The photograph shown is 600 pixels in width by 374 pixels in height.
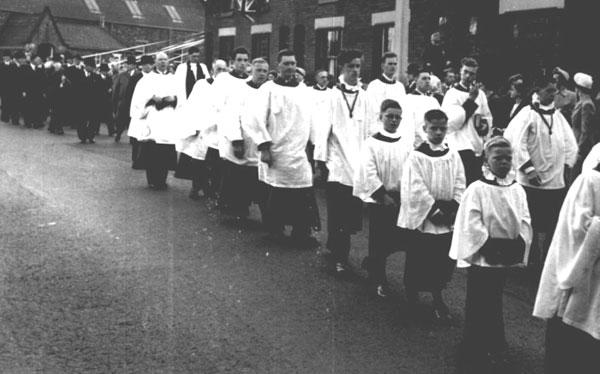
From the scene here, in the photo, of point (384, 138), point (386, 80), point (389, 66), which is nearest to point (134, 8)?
point (389, 66)

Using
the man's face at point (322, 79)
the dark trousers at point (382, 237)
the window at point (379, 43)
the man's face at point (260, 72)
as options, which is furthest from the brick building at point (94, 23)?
the dark trousers at point (382, 237)

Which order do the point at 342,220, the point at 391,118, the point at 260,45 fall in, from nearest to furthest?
the point at 391,118
the point at 342,220
the point at 260,45

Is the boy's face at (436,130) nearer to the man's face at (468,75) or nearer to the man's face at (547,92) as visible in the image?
the man's face at (547,92)

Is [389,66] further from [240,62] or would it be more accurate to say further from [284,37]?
[284,37]

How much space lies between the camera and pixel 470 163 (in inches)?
428

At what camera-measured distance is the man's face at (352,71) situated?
8.59 m

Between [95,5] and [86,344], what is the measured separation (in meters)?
80.7

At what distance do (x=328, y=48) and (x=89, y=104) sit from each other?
26.6 ft

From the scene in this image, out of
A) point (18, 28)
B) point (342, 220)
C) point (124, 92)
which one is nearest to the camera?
point (342, 220)

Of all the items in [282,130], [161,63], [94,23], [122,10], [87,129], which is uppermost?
[122,10]

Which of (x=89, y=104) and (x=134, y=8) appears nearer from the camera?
(x=89, y=104)

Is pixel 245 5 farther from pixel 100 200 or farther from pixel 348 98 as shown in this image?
pixel 348 98

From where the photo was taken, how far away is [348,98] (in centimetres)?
875

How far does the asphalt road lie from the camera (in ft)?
18.6
